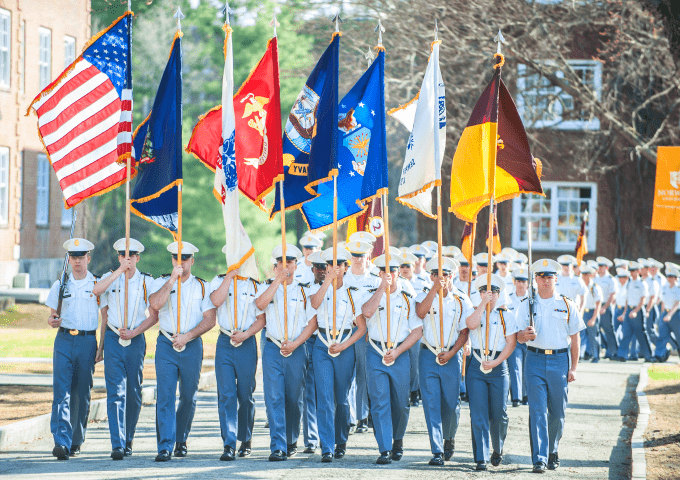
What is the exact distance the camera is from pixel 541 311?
9.42 meters

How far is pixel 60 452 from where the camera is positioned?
9.12 m

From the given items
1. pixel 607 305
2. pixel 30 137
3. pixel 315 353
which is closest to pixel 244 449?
pixel 315 353

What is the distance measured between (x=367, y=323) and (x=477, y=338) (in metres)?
1.12

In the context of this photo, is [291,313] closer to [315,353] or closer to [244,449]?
[315,353]

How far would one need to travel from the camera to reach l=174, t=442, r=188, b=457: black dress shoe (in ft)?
31.1

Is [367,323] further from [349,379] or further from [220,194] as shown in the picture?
[220,194]

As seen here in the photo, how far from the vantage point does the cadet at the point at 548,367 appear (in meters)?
9.17

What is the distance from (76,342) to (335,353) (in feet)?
8.53

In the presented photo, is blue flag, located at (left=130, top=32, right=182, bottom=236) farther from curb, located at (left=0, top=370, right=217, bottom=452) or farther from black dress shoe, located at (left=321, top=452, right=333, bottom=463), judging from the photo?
black dress shoe, located at (left=321, top=452, right=333, bottom=463)

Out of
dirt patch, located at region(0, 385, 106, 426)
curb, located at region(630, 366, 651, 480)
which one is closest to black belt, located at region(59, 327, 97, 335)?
dirt patch, located at region(0, 385, 106, 426)

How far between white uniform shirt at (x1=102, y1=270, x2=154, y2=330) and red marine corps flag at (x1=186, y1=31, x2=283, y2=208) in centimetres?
146

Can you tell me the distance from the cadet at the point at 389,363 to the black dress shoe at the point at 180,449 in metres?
1.93

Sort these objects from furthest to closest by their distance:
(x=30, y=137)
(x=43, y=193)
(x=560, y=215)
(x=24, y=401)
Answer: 1. (x=43, y=193)
2. (x=30, y=137)
3. (x=560, y=215)
4. (x=24, y=401)

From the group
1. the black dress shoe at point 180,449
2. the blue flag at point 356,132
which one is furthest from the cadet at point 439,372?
the black dress shoe at point 180,449
